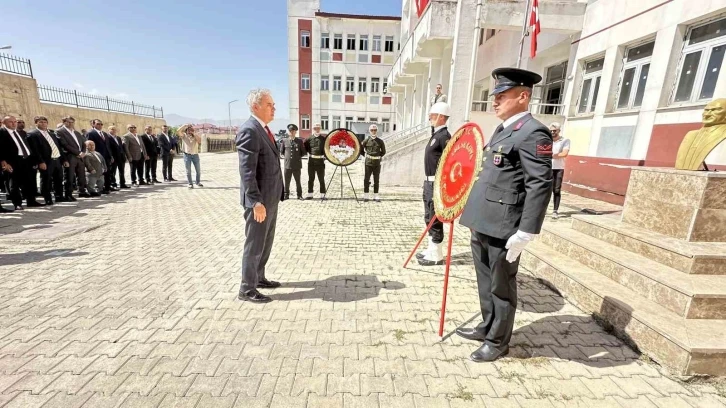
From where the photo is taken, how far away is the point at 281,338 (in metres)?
2.76

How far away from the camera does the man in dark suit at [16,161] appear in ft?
22.0

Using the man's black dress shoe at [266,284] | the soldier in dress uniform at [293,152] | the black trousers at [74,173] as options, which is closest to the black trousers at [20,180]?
the black trousers at [74,173]

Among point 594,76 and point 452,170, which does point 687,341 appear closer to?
point 452,170

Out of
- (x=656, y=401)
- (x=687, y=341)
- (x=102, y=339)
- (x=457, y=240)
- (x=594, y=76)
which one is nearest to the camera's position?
(x=656, y=401)

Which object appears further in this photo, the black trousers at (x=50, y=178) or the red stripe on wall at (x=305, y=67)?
the red stripe on wall at (x=305, y=67)

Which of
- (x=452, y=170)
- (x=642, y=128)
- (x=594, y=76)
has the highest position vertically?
(x=594, y=76)

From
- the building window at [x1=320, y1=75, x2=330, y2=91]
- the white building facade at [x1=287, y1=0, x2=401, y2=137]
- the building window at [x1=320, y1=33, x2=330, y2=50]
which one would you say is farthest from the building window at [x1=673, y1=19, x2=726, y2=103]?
the building window at [x1=320, y1=33, x2=330, y2=50]

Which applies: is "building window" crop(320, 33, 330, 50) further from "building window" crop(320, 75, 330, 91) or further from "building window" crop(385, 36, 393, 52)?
"building window" crop(385, 36, 393, 52)

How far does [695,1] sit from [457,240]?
24.8ft

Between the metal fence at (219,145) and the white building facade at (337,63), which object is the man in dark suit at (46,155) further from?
the metal fence at (219,145)

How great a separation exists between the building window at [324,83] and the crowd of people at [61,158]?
81.8 ft

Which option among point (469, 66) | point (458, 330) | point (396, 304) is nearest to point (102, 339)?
point (396, 304)

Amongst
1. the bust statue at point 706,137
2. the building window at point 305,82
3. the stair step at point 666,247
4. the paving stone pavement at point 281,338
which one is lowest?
the paving stone pavement at point 281,338

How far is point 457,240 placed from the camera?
5.79 meters
